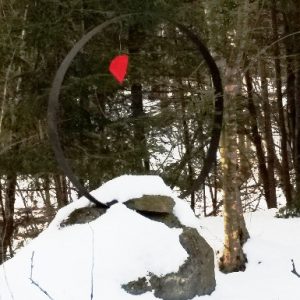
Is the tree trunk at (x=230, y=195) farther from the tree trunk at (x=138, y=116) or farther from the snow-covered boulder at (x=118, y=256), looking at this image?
the tree trunk at (x=138, y=116)

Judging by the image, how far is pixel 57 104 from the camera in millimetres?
4125

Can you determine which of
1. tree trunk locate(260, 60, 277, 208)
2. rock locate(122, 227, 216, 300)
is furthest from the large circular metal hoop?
tree trunk locate(260, 60, 277, 208)

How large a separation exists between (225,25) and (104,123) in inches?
99.5

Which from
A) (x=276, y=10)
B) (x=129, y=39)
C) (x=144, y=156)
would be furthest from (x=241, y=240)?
(x=276, y=10)

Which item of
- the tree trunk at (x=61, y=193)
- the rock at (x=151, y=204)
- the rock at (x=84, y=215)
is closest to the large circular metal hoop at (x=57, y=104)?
the rock at (x=84, y=215)

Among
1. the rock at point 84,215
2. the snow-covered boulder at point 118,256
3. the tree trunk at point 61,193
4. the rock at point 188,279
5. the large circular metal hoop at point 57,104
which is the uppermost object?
the large circular metal hoop at point 57,104

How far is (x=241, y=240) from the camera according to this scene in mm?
6316

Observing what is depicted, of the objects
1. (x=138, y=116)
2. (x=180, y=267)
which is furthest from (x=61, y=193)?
(x=180, y=267)

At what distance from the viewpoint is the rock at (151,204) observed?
4.40 meters

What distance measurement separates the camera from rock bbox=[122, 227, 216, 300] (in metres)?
3.84

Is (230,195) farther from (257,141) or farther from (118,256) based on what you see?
(257,141)

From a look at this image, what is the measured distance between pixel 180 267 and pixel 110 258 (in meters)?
0.62

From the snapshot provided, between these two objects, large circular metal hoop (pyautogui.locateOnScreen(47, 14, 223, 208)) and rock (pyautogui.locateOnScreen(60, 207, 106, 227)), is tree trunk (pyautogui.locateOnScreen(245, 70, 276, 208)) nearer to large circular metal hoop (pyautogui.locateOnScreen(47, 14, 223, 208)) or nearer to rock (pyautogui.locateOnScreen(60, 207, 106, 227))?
large circular metal hoop (pyautogui.locateOnScreen(47, 14, 223, 208))

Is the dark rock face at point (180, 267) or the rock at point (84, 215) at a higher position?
the rock at point (84, 215)
